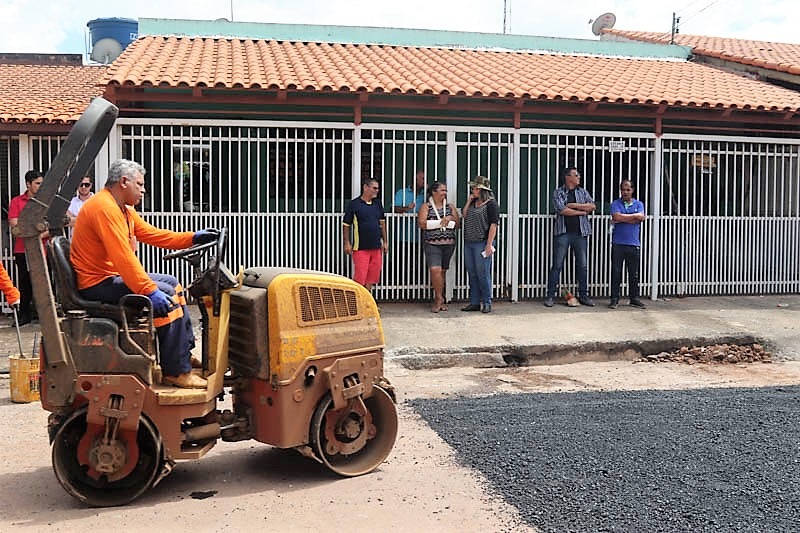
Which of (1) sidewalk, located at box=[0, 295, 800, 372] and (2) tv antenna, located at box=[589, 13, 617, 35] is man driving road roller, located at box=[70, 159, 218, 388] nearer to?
(1) sidewalk, located at box=[0, 295, 800, 372]

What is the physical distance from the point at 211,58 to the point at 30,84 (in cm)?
382

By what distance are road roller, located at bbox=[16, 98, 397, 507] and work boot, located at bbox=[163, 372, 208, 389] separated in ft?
0.14

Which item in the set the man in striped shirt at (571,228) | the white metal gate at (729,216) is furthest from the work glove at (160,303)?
the white metal gate at (729,216)

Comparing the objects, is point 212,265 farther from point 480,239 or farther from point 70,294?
point 480,239

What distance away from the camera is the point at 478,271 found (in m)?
11.1

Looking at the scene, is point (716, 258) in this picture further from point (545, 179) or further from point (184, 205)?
point (184, 205)

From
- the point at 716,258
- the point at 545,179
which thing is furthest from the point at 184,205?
the point at 716,258

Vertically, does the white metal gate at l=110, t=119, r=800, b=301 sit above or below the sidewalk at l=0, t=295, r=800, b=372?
above

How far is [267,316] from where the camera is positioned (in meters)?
4.90

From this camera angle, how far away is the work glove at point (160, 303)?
4652 mm

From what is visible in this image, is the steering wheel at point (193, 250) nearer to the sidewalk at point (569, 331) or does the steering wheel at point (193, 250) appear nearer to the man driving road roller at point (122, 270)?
the man driving road roller at point (122, 270)

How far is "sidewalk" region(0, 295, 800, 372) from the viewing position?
9.14 m

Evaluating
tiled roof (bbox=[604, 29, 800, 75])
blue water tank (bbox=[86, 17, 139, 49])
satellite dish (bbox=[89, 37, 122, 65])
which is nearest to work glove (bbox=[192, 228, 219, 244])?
tiled roof (bbox=[604, 29, 800, 75])

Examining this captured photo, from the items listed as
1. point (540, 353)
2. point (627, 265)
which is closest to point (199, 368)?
point (540, 353)
